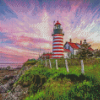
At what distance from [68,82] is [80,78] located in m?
0.85

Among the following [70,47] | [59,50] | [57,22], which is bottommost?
[59,50]

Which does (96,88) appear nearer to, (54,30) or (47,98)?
(47,98)

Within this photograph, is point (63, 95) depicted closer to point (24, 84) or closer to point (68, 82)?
point (68, 82)

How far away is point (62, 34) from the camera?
32.6 meters

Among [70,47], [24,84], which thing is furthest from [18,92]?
[70,47]

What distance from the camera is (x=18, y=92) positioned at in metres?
7.93

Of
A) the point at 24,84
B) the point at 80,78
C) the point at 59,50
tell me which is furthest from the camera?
the point at 59,50

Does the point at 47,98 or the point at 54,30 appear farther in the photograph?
the point at 54,30

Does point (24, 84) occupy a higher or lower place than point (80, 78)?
lower

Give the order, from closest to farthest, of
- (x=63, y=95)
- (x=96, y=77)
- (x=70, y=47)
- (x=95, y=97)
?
(x=95, y=97) < (x=63, y=95) < (x=96, y=77) < (x=70, y=47)

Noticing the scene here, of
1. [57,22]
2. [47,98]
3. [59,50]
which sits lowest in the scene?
[47,98]

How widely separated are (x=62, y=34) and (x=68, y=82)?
89.5 feet

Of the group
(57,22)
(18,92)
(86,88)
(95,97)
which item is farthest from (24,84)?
(57,22)

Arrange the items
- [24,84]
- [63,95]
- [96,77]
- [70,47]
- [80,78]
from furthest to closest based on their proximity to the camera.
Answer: [70,47], [24,84], [80,78], [96,77], [63,95]
